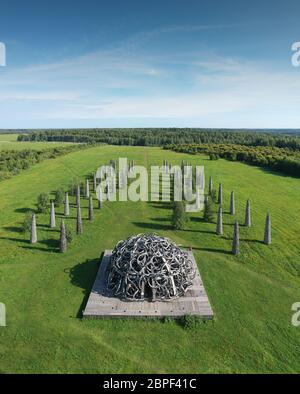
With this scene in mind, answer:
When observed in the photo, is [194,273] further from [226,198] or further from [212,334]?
[226,198]

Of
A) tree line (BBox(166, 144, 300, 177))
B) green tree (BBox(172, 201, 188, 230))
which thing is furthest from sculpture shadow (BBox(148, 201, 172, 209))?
tree line (BBox(166, 144, 300, 177))

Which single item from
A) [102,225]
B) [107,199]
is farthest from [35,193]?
[102,225]

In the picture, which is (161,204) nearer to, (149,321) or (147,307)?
(147,307)

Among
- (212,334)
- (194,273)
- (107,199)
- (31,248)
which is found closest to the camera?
(212,334)

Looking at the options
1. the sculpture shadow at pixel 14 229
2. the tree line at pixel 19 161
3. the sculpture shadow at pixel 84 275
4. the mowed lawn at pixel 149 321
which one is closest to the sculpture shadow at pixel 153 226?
the mowed lawn at pixel 149 321

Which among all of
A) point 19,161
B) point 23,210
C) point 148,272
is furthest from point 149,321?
point 19,161
